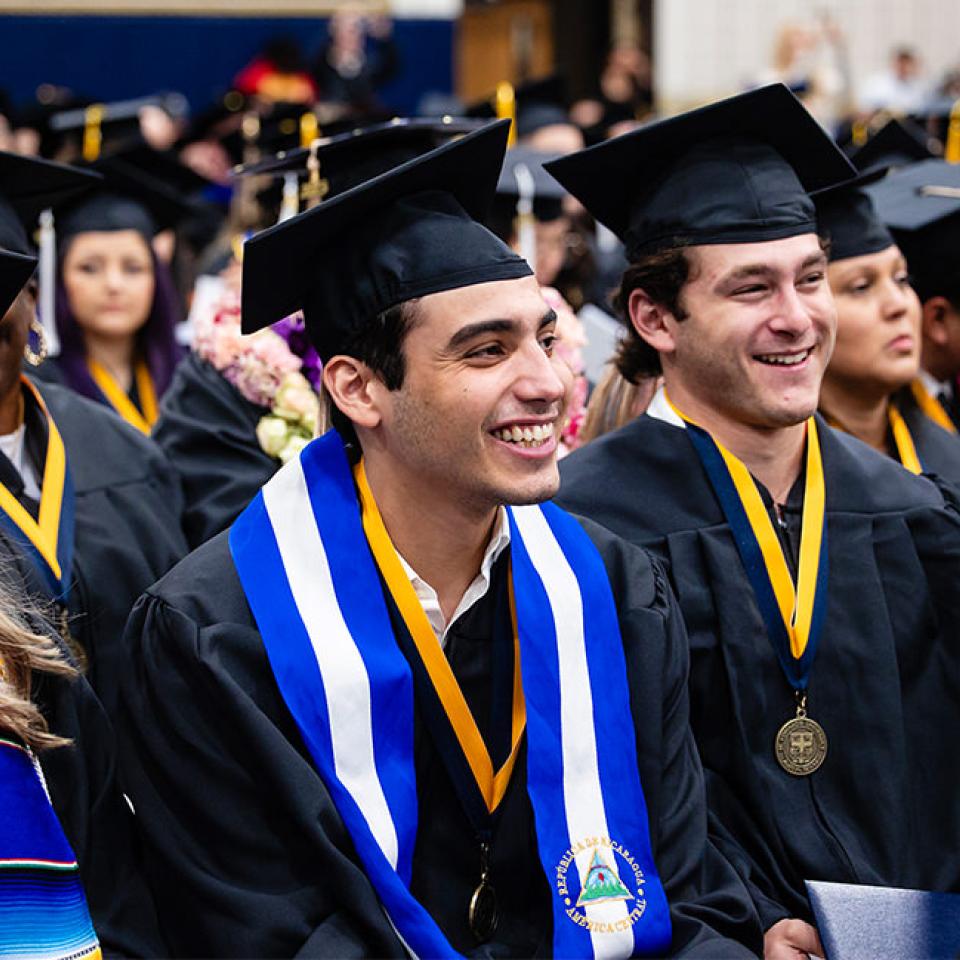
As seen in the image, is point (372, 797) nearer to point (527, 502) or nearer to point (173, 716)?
point (173, 716)

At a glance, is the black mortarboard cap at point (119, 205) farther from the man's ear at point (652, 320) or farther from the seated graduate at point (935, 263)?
the man's ear at point (652, 320)

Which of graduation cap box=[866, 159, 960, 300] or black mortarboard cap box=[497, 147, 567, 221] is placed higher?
black mortarboard cap box=[497, 147, 567, 221]

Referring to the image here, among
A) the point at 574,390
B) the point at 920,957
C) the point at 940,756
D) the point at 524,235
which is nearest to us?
the point at 920,957

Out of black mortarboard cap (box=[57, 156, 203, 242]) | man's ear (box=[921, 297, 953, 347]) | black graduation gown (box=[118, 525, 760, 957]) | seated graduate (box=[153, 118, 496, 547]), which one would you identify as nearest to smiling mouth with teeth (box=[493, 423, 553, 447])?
black graduation gown (box=[118, 525, 760, 957])

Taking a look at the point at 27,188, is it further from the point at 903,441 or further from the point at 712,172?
the point at 903,441

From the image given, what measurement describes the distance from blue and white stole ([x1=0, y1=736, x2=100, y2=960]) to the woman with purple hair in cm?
345

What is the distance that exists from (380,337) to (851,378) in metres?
1.90

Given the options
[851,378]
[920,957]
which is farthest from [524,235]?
[920,957]

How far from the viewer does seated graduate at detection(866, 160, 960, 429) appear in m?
4.78

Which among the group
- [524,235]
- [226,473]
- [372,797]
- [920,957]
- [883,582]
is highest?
[524,235]

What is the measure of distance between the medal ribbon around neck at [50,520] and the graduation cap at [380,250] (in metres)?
0.84

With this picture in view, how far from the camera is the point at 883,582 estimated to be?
11.4 ft

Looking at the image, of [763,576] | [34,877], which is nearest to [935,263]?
[763,576]

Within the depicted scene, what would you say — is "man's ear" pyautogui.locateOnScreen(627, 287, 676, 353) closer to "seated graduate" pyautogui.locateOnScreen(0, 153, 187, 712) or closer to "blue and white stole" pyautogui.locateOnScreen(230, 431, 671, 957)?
"blue and white stole" pyautogui.locateOnScreen(230, 431, 671, 957)
